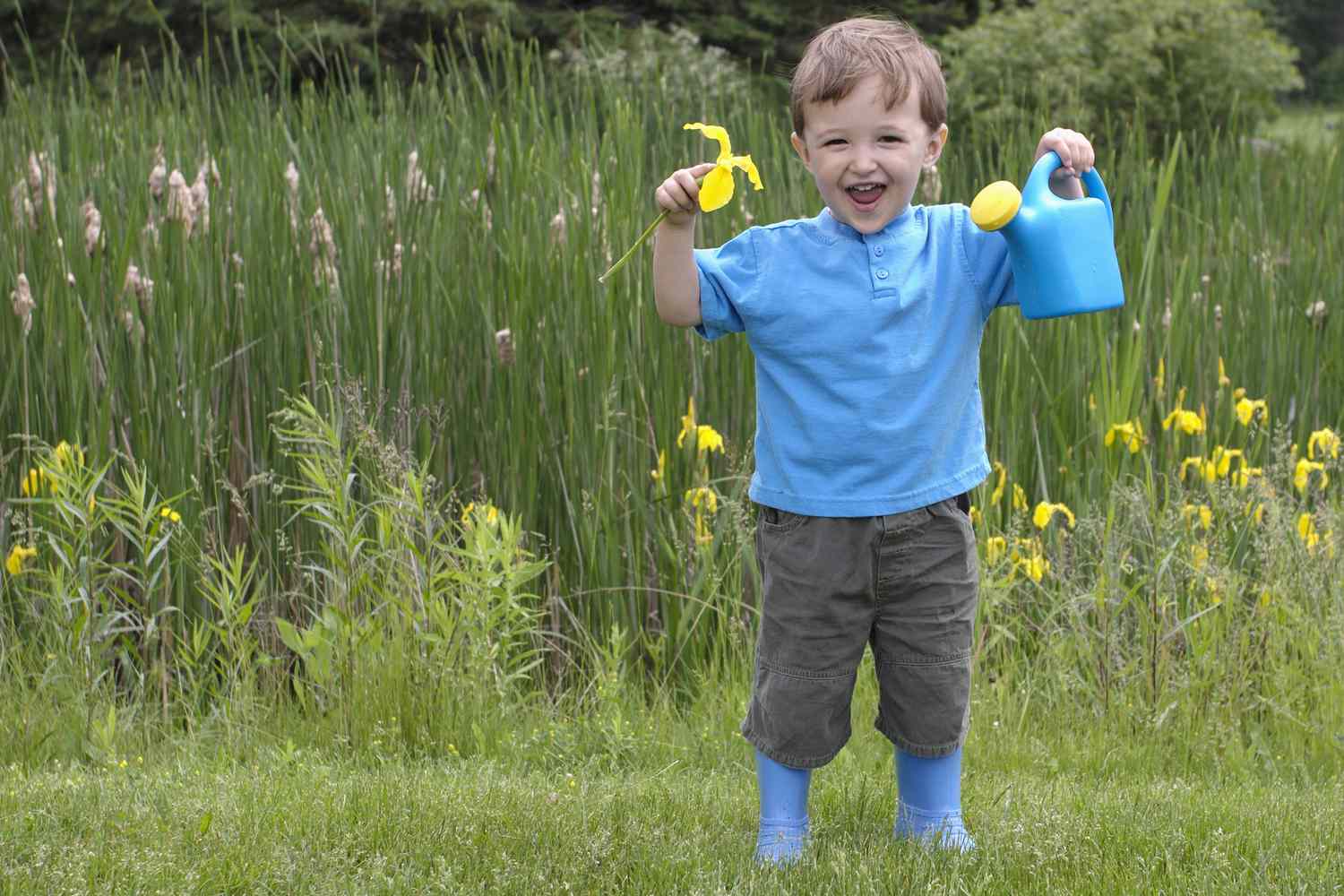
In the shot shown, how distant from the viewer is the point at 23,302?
3508mm

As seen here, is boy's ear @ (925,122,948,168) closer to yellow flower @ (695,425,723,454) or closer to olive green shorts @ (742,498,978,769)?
olive green shorts @ (742,498,978,769)

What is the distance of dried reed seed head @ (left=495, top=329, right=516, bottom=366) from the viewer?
11.7 feet

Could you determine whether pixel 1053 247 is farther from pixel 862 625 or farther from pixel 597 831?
pixel 597 831

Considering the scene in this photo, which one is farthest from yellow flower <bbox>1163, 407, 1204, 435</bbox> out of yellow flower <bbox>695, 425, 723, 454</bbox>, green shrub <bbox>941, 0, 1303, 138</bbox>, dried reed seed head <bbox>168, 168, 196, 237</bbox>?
green shrub <bbox>941, 0, 1303, 138</bbox>

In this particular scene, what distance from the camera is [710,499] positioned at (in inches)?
139

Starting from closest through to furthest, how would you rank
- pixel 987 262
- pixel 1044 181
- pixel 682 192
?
pixel 682 192 → pixel 1044 181 → pixel 987 262

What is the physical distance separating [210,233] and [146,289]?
0.81 ft

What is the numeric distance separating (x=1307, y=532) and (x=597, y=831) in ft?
7.01

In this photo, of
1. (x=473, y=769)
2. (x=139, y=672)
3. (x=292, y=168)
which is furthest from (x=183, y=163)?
(x=473, y=769)

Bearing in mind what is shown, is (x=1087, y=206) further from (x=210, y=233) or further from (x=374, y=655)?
(x=210, y=233)

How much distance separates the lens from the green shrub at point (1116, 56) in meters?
8.84

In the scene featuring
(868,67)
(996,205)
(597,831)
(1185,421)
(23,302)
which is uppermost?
(868,67)

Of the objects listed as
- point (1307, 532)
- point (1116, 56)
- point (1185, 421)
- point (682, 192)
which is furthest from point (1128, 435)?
point (1116, 56)

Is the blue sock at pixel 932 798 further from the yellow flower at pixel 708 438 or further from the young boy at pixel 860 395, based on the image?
the yellow flower at pixel 708 438
